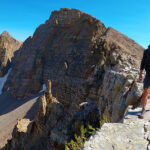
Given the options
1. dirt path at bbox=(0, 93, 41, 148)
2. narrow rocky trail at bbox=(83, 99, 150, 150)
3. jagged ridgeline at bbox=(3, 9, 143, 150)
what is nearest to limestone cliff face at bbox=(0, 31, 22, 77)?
jagged ridgeline at bbox=(3, 9, 143, 150)

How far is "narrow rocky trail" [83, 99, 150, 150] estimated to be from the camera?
291 centimetres

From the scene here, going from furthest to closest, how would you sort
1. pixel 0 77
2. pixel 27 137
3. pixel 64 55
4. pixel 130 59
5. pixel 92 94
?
pixel 0 77 → pixel 64 55 → pixel 92 94 → pixel 27 137 → pixel 130 59

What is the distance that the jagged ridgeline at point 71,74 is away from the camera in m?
8.16

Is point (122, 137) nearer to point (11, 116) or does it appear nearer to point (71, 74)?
point (71, 74)

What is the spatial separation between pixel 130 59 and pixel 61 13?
3705 cm

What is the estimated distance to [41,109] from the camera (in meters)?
15.6

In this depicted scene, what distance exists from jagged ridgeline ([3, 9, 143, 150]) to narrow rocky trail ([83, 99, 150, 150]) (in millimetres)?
2490

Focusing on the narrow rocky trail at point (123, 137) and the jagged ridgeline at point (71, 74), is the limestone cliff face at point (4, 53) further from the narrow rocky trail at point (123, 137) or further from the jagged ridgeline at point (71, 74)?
the narrow rocky trail at point (123, 137)

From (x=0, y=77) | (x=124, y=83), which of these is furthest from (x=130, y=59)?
(x=0, y=77)

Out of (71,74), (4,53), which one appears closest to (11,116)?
(71,74)

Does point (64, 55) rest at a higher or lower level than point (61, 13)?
lower

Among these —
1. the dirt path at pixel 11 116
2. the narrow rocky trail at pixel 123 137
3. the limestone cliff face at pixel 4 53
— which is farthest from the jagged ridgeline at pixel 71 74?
the limestone cliff face at pixel 4 53

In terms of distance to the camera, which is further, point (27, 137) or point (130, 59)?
point (27, 137)

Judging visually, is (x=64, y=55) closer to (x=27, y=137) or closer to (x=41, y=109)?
(x=41, y=109)
